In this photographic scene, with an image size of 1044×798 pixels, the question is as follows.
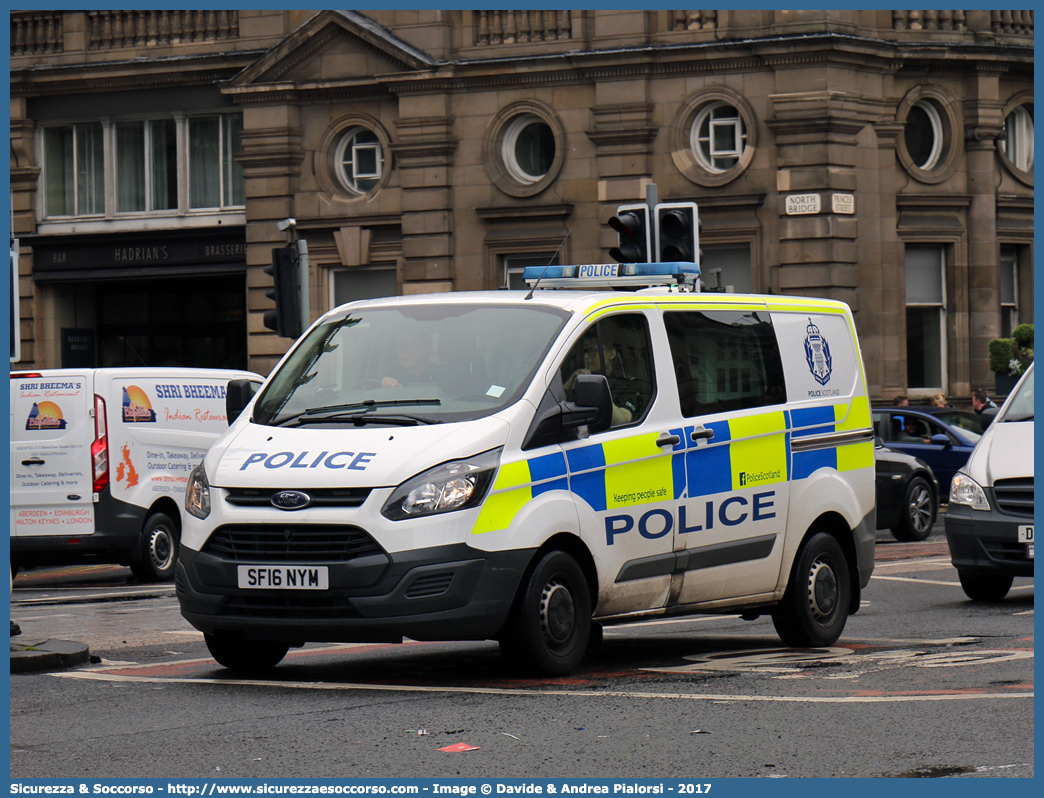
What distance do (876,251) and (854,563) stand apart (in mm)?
17541

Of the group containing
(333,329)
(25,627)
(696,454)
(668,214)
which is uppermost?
(668,214)

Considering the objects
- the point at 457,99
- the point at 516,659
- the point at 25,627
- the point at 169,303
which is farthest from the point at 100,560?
the point at 169,303

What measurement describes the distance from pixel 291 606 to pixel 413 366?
1395mm

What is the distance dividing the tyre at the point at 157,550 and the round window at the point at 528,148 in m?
13.2

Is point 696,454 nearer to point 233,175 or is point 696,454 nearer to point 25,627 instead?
point 25,627

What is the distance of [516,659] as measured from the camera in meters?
8.33

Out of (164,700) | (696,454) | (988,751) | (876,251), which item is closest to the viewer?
(988,751)

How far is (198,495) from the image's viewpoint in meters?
8.62

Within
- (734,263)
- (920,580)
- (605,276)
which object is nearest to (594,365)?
(605,276)

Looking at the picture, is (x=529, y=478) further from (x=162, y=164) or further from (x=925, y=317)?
(x=162, y=164)

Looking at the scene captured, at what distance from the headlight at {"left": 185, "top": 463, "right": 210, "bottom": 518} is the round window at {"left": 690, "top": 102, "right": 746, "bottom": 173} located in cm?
1975

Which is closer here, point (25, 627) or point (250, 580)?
point (250, 580)

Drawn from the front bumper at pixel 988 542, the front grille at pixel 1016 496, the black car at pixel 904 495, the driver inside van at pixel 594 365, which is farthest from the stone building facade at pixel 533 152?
the driver inside van at pixel 594 365

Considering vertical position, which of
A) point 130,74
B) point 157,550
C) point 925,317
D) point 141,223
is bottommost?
point 157,550
